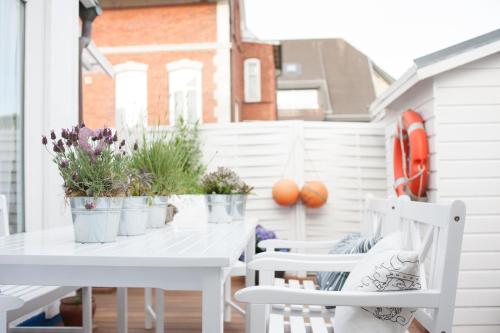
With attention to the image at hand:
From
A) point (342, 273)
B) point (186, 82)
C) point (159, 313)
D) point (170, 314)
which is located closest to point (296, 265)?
point (342, 273)

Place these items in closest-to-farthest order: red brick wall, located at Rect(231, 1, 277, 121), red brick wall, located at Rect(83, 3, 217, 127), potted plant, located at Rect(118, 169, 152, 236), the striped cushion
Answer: potted plant, located at Rect(118, 169, 152, 236) → the striped cushion → red brick wall, located at Rect(83, 3, 217, 127) → red brick wall, located at Rect(231, 1, 277, 121)

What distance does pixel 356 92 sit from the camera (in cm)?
2108

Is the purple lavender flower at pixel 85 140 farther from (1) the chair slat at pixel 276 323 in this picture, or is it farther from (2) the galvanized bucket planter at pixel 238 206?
(2) the galvanized bucket planter at pixel 238 206

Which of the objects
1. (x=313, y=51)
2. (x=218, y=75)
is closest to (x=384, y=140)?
(x=218, y=75)

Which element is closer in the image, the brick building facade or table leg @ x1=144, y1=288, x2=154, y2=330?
table leg @ x1=144, y1=288, x2=154, y2=330

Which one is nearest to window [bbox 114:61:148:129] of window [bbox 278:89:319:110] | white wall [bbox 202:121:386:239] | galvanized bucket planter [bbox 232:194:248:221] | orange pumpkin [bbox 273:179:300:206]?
white wall [bbox 202:121:386:239]

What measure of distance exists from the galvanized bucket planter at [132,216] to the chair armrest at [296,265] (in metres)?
0.47

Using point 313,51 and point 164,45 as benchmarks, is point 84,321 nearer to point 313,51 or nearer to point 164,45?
point 164,45

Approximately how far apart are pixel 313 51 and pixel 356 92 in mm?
3893

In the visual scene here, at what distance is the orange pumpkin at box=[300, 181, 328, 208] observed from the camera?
16.3ft

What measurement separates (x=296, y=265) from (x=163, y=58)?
28.7 ft

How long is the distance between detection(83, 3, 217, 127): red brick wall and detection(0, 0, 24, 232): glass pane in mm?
6691

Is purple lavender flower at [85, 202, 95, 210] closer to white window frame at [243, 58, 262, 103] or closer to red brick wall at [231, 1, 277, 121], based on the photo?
red brick wall at [231, 1, 277, 121]

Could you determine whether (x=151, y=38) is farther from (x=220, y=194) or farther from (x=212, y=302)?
(x=212, y=302)
